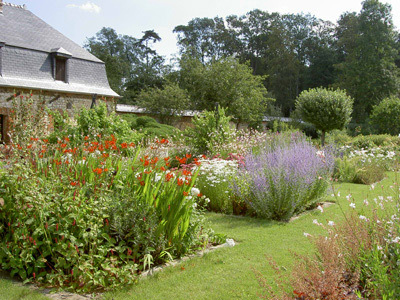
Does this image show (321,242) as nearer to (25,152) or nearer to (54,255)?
(54,255)

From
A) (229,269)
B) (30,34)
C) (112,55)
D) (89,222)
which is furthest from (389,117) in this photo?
(112,55)

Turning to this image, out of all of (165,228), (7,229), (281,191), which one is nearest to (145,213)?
(165,228)

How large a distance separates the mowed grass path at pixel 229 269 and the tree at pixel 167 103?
19.6 meters

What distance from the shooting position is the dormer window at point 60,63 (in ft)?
55.7

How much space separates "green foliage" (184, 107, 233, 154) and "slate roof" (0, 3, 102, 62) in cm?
970

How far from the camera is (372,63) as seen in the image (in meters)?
36.7

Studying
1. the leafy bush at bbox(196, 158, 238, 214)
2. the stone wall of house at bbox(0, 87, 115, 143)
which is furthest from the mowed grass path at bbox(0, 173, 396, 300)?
the stone wall of house at bbox(0, 87, 115, 143)

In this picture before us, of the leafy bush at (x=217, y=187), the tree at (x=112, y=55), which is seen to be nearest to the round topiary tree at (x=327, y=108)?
the leafy bush at (x=217, y=187)

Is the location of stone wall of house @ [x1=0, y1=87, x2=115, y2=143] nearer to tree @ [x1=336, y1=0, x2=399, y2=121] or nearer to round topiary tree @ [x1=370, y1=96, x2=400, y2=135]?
round topiary tree @ [x1=370, y1=96, x2=400, y2=135]

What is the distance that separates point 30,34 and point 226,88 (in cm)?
1207

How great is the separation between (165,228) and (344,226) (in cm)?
170

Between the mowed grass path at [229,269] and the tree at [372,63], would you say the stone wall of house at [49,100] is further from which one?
the tree at [372,63]

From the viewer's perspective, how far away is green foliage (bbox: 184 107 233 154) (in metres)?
10.5

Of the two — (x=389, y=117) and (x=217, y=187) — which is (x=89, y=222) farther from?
(x=389, y=117)
